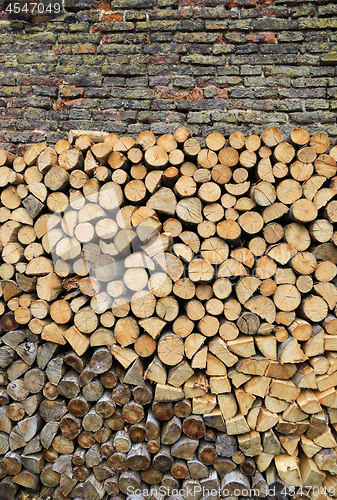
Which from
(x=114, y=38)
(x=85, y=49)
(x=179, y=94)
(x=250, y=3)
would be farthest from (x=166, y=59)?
(x=250, y=3)

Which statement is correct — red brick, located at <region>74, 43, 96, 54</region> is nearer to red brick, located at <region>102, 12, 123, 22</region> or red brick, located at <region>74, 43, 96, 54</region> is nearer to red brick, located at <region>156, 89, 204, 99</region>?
red brick, located at <region>102, 12, 123, 22</region>

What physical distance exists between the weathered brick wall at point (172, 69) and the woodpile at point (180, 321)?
3.30 feet

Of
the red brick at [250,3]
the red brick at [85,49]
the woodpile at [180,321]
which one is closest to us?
the woodpile at [180,321]

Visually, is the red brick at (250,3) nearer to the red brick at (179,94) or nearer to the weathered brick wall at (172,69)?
the weathered brick wall at (172,69)

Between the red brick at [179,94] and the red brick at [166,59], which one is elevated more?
the red brick at [166,59]

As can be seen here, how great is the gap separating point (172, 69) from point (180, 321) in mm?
2465

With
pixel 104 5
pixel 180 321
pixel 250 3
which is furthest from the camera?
pixel 104 5

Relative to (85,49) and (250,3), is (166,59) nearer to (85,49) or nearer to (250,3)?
(85,49)

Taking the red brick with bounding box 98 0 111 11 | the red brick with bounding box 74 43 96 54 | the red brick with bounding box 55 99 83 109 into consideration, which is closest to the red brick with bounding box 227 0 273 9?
the red brick with bounding box 98 0 111 11

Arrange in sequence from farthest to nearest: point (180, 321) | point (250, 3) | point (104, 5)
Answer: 1. point (104, 5)
2. point (250, 3)
3. point (180, 321)

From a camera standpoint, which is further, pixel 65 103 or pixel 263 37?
pixel 65 103

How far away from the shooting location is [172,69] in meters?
2.75

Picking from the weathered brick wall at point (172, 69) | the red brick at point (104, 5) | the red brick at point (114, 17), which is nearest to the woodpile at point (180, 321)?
the weathered brick wall at point (172, 69)

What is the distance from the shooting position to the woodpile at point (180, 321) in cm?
181
